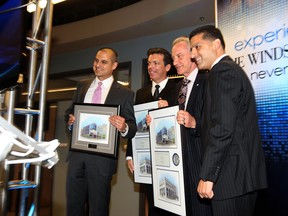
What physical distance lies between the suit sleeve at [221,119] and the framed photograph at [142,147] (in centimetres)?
83

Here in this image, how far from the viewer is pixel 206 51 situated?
181 centimetres

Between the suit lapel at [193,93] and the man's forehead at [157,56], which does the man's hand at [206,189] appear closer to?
the suit lapel at [193,93]

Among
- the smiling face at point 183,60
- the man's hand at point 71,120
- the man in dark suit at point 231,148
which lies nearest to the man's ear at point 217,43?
the man in dark suit at point 231,148

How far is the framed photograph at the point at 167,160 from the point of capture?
6.31ft

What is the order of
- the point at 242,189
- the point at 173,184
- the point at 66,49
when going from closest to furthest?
the point at 242,189 → the point at 173,184 → the point at 66,49

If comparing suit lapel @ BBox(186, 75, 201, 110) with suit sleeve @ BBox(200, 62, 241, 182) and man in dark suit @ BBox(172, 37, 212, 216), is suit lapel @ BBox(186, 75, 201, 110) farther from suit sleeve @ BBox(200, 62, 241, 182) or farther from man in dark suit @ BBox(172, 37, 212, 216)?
suit sleeve @ BBox(200, 62, 241, 182)

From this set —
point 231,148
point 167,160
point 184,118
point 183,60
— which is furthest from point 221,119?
point 183,60

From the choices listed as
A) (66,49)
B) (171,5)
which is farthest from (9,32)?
(66,49)

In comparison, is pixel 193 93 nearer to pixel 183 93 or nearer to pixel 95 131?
pixel 183 93

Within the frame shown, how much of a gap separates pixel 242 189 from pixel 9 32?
135 cm

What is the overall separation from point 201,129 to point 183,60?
588 millimetres

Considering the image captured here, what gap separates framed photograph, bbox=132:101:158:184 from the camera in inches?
96.4

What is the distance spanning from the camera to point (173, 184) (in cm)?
197

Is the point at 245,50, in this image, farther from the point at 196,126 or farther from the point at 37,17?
the point at 37,17
